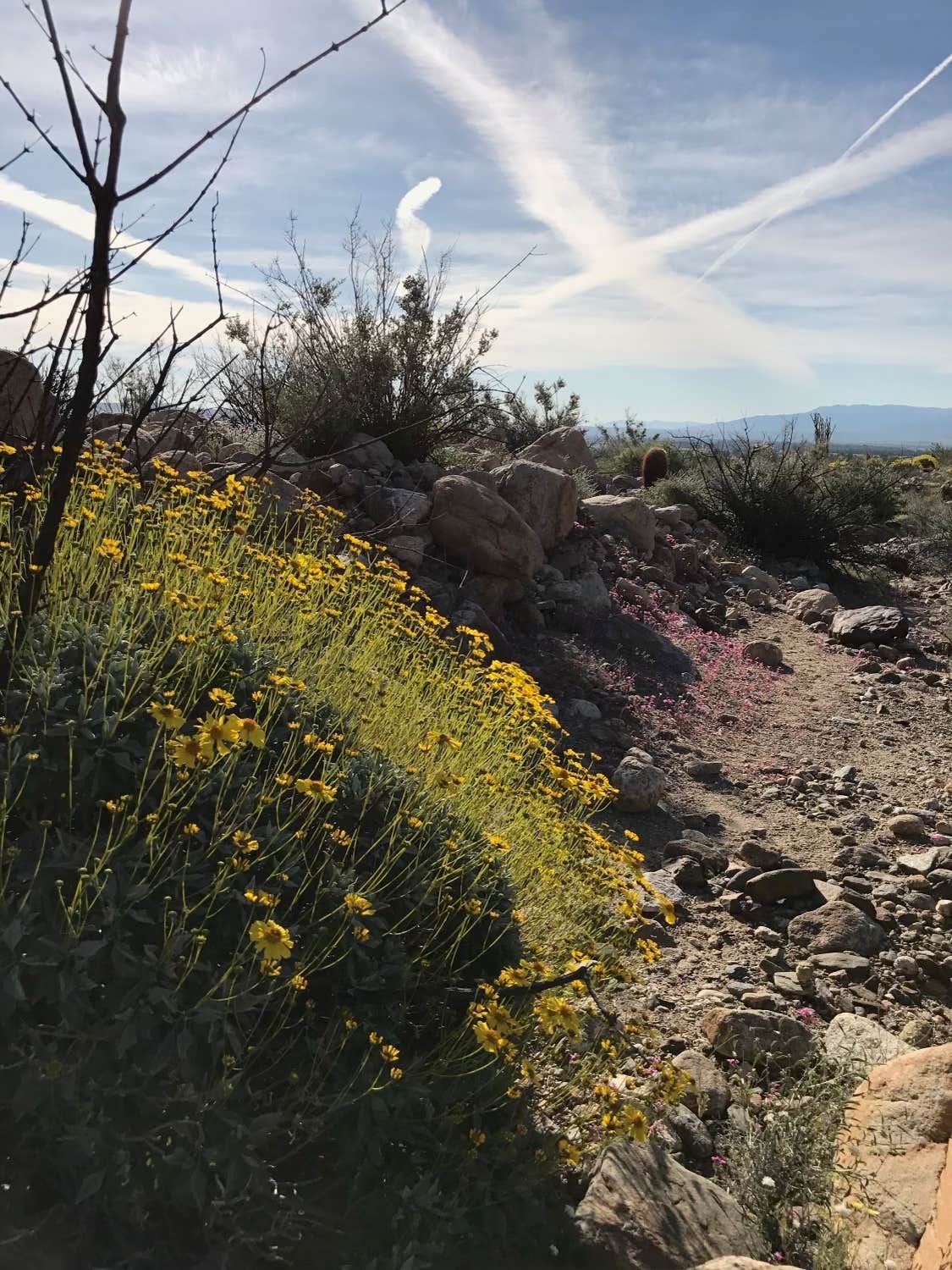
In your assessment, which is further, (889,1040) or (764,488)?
(764,488)

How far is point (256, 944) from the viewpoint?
2.06 m

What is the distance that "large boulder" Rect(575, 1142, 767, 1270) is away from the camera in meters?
2.38

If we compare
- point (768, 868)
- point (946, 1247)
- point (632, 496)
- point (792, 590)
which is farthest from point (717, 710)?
point (946, 1247)

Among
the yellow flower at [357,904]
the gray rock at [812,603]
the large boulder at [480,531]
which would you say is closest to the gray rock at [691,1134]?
the yellow flower at [357,904]

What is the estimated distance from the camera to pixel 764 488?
13289mm

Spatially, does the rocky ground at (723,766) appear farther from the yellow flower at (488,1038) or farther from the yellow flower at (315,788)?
the yellow flower at (315,788)

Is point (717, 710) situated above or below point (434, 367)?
below

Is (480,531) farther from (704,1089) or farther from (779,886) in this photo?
(704,1089)

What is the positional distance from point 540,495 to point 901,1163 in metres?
6.48

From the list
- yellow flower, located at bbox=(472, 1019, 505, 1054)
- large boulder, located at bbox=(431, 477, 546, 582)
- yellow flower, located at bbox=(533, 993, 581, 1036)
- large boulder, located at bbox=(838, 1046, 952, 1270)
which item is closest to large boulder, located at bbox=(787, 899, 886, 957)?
large boulder, located at bbox=(838, 1046, 952, 1270)

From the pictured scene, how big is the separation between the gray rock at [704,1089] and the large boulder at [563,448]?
30.1 feet

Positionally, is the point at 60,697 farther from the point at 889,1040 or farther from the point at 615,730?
the point at 615,730

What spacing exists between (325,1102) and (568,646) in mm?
5611

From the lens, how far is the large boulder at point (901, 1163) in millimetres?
2512
